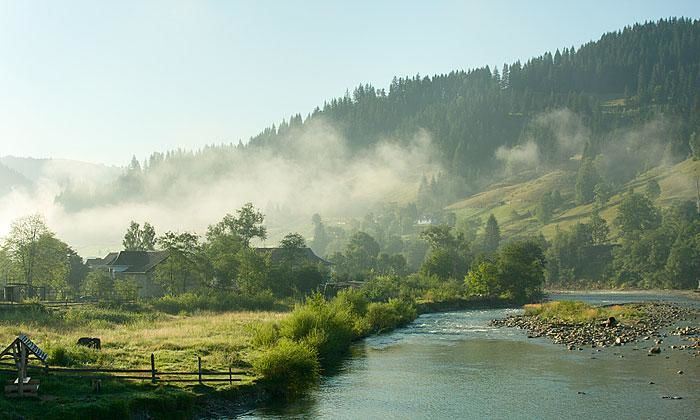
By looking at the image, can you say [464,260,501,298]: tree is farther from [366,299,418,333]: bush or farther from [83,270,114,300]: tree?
[83,270,114,300]: tree

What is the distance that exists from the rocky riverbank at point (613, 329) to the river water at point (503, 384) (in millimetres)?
2212

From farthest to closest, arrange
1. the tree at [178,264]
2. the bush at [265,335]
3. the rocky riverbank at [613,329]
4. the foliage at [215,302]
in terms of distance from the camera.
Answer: the tree at [178,264], the foliage at [215,302], the rocky riverbank at [613,329], the bush at [265,335]

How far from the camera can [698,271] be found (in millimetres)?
179250

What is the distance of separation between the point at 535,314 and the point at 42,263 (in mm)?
86435

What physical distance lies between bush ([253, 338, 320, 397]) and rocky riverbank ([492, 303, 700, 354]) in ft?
103

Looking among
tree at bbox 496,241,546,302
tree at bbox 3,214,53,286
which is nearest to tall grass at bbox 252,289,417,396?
tree at bbox 496,241,546,302

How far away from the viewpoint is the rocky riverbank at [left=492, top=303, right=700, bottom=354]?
6644 centimetres

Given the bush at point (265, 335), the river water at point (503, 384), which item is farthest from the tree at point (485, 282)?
the bush at point (265, 335)

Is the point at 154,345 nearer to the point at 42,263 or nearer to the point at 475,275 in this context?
the point at 42,263

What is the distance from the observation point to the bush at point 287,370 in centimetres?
4362

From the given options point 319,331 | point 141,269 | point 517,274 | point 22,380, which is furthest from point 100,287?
point 22,380

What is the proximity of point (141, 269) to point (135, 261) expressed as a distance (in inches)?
362

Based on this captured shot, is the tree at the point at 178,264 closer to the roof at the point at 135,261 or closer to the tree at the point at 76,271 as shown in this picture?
the roof at the point at 135,261

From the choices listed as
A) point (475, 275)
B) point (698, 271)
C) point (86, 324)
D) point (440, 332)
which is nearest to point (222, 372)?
point (86, 324)
